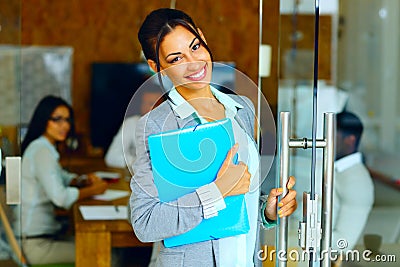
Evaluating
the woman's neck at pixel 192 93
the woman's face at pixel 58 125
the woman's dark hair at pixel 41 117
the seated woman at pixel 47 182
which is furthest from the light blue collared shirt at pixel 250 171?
the woman's face at pixel 58 125

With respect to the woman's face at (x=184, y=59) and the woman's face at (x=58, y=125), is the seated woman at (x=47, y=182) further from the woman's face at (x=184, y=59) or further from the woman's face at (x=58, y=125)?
the woman's face at (x=184, y=59)

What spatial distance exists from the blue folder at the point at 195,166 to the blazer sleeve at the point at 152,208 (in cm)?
2

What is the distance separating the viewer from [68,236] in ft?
9.98

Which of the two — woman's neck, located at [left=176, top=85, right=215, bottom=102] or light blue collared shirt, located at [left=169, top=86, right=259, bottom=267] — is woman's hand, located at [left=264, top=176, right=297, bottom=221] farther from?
woman's neck, located at [left=176, top=85, right=215, bottom=102]

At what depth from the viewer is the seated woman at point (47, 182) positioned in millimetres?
3086

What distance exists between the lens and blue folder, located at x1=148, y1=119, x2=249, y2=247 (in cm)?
171

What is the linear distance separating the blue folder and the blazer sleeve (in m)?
0.02

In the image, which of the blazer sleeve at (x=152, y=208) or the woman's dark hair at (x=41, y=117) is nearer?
the blazer sleeve at (x=152, y=208)

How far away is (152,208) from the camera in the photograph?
66.0 inches

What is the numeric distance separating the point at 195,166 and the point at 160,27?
33 centimetres

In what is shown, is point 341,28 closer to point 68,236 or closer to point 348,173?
point 348,173

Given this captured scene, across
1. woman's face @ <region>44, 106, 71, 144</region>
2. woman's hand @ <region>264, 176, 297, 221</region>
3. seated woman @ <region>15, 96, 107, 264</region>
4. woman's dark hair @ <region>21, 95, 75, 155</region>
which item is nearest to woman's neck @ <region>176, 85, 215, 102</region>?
woman's hand @ <region>264, 176, 297, 221</region>

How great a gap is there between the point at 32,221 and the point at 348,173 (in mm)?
1333

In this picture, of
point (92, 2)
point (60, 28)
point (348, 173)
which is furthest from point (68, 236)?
point (92, 2)
